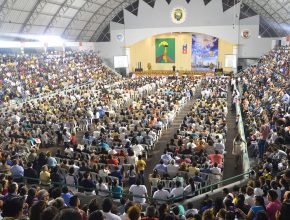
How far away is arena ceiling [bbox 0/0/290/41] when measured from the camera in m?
27.8

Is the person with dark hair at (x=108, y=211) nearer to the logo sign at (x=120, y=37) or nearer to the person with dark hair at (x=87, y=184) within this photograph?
the person with dark hair at (x=87, y=184)

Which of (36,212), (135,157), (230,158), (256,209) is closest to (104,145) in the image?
(135,157)

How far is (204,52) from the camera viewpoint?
42156 mm

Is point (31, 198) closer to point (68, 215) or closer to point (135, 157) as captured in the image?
point (68, 215)

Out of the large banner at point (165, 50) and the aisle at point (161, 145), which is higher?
the large banner at point (165, 50)

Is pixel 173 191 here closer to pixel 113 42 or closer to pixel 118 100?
pixel 118 100

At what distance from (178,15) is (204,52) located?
248 inches

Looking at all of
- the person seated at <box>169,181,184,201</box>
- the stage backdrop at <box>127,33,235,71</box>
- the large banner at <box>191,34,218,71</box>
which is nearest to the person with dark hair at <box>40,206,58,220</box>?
the person seated at <box>169,181,184,201</box>

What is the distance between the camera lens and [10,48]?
28500 millimetres

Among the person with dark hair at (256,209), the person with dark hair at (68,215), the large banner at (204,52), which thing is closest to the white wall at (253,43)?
the large banner at (204,52)

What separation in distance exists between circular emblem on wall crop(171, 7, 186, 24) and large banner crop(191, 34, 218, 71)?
3.61 meters

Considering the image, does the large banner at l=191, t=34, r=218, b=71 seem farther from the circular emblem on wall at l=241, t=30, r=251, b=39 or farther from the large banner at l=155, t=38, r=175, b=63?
the circular emblem on wall at l=241, t=30, r=251, b=39

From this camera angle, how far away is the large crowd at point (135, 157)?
5.20 meters

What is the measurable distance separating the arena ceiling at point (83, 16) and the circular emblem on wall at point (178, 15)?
10.5ft
